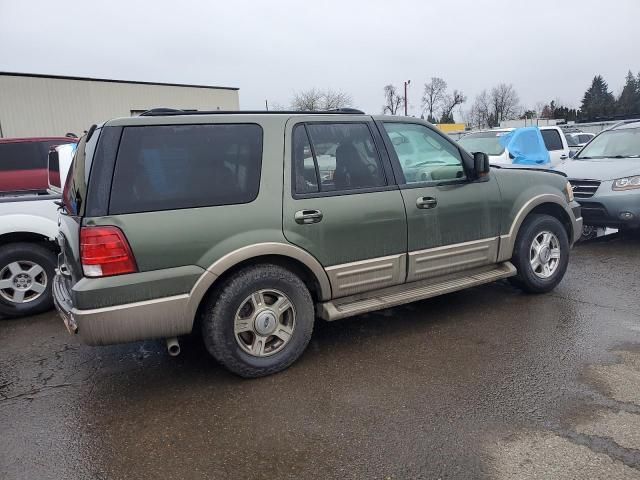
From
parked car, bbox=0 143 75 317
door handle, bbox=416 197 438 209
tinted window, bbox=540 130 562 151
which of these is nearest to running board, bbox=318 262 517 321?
door handle, bbox=416 197 438 209

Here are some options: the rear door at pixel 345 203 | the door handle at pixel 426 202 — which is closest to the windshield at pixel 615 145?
the door handle at pixel 426 202

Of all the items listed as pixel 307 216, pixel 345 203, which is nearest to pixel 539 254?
pixel 345 203

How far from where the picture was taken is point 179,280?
3.22 metres

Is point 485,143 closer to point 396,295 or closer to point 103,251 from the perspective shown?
point 396,295

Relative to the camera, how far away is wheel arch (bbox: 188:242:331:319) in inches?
130

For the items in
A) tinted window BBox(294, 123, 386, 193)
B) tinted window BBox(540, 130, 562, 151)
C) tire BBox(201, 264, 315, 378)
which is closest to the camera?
tire BBox(201, 264, 315, 378)

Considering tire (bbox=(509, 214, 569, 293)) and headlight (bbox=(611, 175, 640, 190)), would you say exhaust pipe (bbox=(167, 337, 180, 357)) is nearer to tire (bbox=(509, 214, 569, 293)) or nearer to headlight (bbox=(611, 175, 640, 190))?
tire (bbox=(509, 214, 569, 293))

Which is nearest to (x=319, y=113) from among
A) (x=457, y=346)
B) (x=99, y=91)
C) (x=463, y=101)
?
(x=457, y=346)

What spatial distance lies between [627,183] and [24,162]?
933cm

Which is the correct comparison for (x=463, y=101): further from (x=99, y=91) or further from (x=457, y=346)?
(x=457, y=346)

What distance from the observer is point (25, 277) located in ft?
17.0

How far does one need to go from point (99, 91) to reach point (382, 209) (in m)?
29.7

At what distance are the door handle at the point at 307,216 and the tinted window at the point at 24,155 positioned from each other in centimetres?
634

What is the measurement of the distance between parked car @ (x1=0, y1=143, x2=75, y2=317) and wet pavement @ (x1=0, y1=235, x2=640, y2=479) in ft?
1.65
